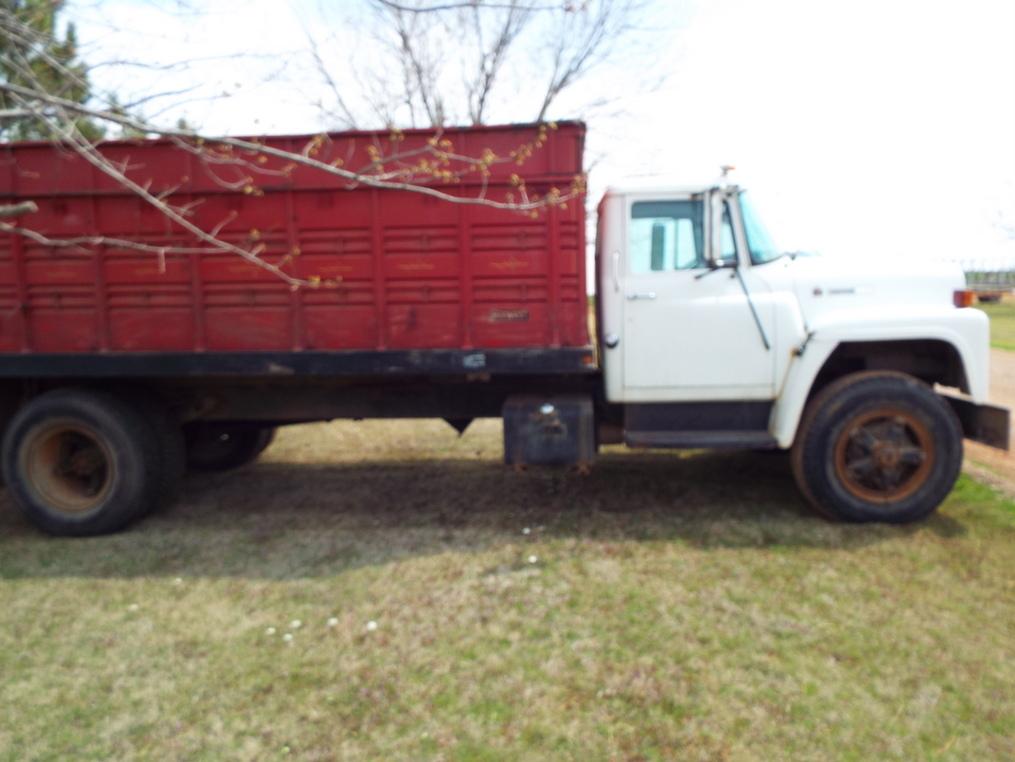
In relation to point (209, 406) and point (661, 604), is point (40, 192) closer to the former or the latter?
point (209, 406)

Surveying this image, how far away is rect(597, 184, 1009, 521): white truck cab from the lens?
15.2 feet

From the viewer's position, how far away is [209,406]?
5371 mm

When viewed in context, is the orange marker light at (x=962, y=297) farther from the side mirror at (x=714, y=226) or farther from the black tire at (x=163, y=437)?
the black tire at (x=163, y=437)

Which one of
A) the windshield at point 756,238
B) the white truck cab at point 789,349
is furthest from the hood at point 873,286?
the windshield at point 756,238

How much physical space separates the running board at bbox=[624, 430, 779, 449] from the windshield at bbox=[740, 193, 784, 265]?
1.10m

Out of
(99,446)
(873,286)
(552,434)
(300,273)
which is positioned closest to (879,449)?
(873,286)

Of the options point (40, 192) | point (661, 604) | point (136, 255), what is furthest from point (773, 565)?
point (40, 192)

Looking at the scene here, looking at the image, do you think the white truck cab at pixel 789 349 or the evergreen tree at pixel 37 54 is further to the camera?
the white truck cab at pixel 789 349

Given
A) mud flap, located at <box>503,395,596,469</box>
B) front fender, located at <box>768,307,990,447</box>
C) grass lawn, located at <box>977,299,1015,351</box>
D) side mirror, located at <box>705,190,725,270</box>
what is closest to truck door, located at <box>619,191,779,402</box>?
side mirror, located at <box>705,190,725,270</box>

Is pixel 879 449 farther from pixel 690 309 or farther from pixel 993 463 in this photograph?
pixel 993 463

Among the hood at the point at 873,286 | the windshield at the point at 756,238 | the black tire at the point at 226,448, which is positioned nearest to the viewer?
the hood at the point at 873,286

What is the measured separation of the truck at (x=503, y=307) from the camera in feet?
15.2

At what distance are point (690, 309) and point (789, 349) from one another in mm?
657

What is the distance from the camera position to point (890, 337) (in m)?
4.55
